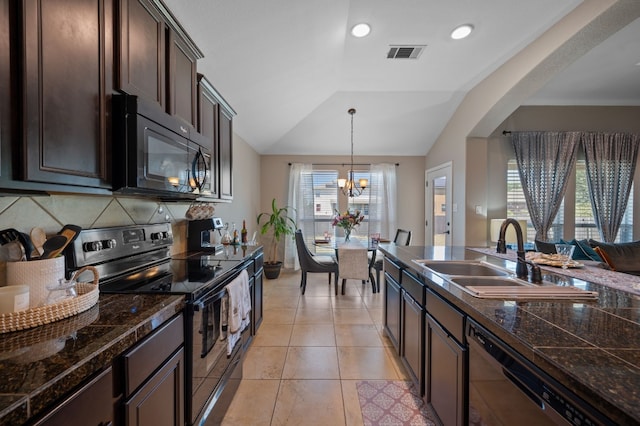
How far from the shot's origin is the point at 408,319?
196 cm

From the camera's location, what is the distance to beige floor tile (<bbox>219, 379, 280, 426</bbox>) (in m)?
1.69

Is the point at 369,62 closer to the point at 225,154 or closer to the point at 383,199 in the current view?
the point at 225,154

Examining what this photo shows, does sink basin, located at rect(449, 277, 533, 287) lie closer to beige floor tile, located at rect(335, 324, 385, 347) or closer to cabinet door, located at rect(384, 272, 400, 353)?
cabinet door, located at rect(384, 272, 400, 353)

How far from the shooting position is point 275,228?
5.30m

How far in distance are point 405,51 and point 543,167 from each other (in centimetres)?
315

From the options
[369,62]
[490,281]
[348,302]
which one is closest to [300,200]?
[348,302]

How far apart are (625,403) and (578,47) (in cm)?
323

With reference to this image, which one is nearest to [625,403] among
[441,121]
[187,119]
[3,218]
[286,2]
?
[3,218]

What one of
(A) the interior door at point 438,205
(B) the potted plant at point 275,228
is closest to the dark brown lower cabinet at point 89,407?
(B) the potted plant at point 275,228

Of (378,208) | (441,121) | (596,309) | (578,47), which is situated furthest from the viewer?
(378,208)

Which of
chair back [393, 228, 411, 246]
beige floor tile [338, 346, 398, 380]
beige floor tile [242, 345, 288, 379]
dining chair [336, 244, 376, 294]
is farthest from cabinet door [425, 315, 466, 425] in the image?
chair back [393, 228, 411, 246]

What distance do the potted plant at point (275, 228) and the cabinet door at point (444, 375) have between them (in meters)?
3.62

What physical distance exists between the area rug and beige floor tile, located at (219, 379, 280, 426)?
23.7 inches

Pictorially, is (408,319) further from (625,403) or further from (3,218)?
A: (3,218)
